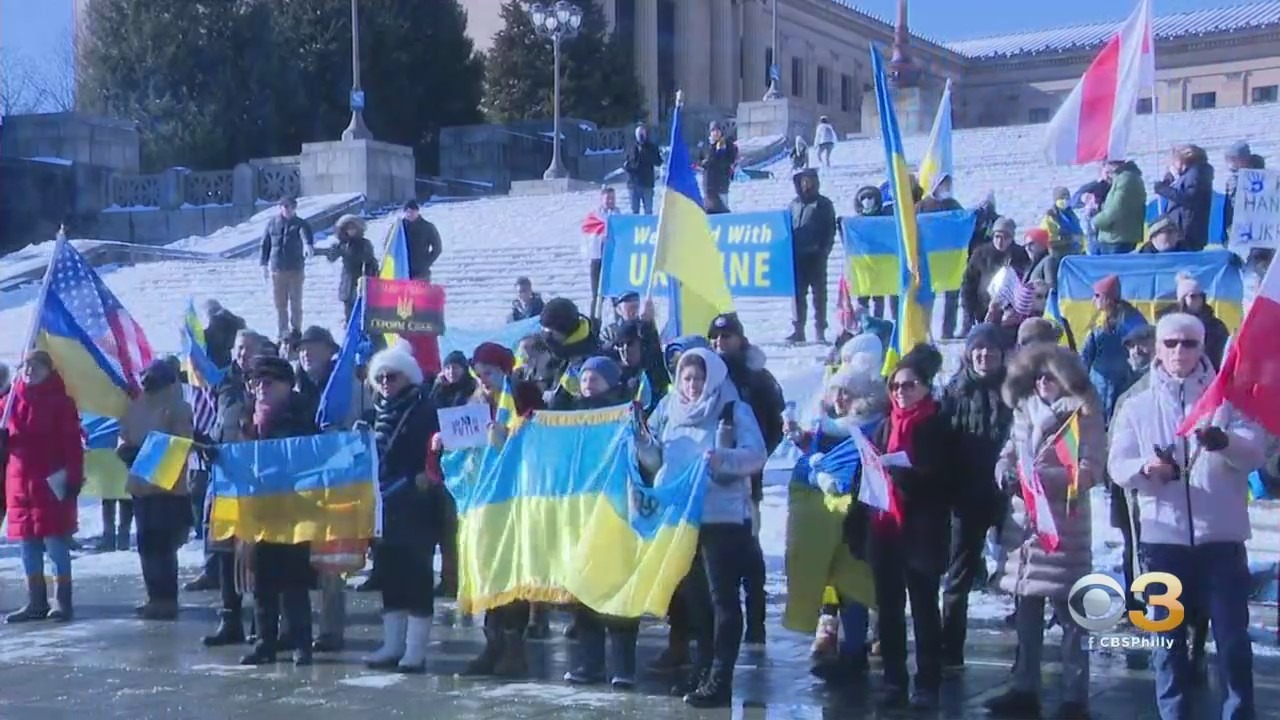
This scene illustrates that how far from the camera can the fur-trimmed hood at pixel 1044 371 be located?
7215mm

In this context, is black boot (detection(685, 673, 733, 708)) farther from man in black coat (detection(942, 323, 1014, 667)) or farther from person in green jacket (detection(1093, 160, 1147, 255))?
person in green jacket (detection(1093, 160, 1147, 255))

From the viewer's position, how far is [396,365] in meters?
8.81

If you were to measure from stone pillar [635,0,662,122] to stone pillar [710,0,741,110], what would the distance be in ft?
14.0

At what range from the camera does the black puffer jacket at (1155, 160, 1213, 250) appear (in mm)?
13172

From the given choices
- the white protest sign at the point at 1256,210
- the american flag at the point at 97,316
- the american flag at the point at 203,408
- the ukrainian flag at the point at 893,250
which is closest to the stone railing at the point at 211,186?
the ukrainian flag at the point at 893,250

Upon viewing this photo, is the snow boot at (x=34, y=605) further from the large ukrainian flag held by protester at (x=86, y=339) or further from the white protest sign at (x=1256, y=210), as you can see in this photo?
the white protest sign at (x=1256, y=210)

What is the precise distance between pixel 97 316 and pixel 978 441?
19.9 ft

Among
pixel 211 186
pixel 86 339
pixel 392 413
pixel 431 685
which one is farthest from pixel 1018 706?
pixel 211 186

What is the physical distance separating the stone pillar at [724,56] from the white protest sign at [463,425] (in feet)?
186

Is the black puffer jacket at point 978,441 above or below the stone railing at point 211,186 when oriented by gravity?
below

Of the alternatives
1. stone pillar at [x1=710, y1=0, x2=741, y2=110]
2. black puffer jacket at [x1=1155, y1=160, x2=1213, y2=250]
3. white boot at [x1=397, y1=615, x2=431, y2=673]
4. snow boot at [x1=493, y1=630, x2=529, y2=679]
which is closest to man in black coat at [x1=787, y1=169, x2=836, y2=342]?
black puffer jacket at [x1=1155, y1=160, x2=1213, y2=250]

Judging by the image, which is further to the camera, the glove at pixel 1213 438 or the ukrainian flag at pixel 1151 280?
the ukrainian flag at pixel 1151 280

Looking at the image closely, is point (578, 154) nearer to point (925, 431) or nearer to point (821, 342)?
point (821, 342)

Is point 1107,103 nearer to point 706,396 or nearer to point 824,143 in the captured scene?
point 706,396
